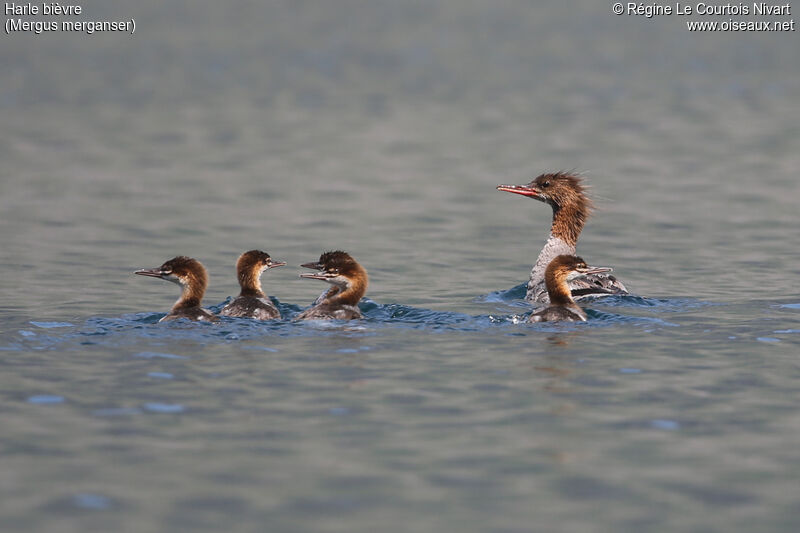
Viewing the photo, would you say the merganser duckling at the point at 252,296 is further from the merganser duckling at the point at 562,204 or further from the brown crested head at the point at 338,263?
the merganser duckling at the point at 562,204

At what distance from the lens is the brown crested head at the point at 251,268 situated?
41.9ft

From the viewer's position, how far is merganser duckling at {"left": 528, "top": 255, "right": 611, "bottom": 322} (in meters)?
12.0

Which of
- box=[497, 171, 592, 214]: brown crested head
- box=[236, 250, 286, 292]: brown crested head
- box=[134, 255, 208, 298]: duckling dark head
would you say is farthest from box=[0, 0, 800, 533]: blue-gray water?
box=[236, 250, 286, 292]: brown crested head

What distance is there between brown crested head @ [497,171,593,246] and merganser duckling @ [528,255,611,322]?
2.42 metres

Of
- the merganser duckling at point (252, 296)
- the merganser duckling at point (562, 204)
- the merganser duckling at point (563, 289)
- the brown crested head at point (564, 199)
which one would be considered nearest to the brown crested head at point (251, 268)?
the merganser duckling at point (252, 296)

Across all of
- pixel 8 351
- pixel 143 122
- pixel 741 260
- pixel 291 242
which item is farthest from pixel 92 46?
pixel 8 351

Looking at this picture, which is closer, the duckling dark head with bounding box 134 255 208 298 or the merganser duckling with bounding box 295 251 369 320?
the merganser duckling with bounding box 295 251 369 320

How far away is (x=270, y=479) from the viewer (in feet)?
25.2

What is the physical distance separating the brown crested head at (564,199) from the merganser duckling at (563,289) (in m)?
2.42

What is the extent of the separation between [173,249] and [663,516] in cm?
1068

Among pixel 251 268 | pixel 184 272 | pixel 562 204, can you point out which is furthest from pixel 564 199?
pixel 184 272

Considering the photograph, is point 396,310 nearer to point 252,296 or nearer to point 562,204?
point 252,296

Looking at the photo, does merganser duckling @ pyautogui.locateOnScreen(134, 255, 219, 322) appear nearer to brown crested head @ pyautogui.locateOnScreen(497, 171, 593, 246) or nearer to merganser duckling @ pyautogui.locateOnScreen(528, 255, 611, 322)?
merganser duckling @ pyautogui.locateOnScreen(528, 255, 611, 322)

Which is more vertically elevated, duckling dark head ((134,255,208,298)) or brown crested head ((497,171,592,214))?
brown crested head ((497,171,592,214))
